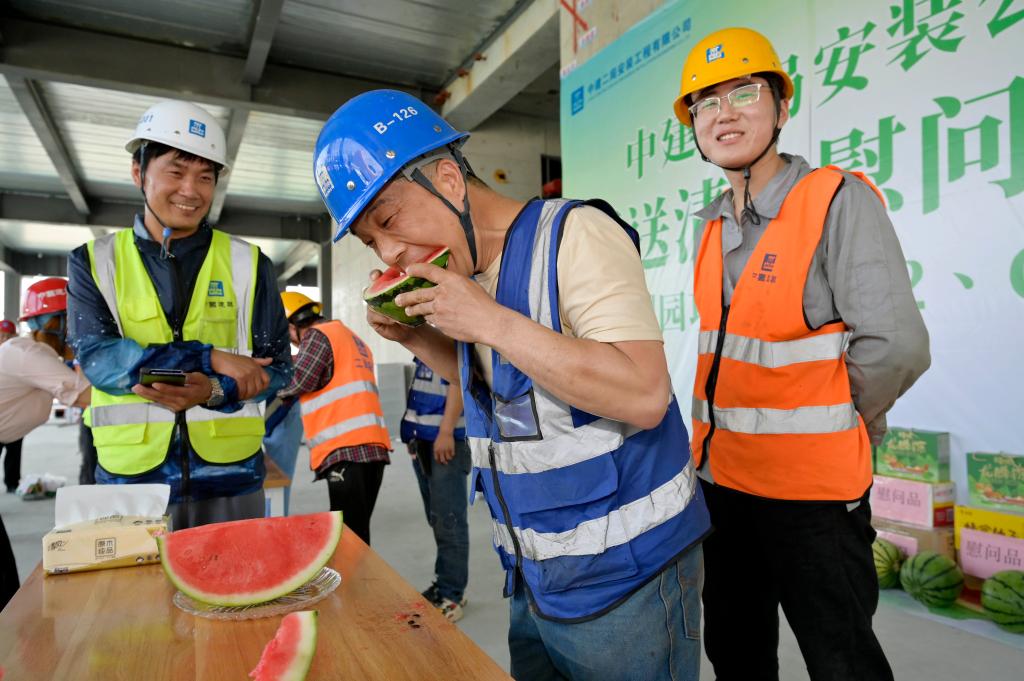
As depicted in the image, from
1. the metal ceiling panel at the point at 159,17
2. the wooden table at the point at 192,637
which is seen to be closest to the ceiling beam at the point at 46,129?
the metal ceiling panel at the point at 159,17

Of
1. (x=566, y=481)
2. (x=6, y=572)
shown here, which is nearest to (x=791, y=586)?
(x=566, y=481)

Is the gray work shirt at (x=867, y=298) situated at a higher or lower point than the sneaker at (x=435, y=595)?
higher

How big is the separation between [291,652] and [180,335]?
4.94 feet

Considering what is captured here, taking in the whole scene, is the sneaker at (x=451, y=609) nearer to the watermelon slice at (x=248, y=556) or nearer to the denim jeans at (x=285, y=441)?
the denim jeans at (x=285, y=441)

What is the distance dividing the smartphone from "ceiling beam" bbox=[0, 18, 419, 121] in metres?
7.50

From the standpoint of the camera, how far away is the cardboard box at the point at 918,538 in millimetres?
3701

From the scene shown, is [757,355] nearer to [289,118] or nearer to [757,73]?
[757,73]

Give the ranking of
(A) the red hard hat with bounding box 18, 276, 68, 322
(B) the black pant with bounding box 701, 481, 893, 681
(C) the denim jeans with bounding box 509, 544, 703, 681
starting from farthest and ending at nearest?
(A) the red hard hat with bounding box 18, 276, 68, 322 → (B) the black pant with bounding box 701, 481, 893, 681 → (C) the denim jeans with bounding box 509, 544, 703, 681

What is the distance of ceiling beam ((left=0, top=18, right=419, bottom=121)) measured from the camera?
7.37 meters

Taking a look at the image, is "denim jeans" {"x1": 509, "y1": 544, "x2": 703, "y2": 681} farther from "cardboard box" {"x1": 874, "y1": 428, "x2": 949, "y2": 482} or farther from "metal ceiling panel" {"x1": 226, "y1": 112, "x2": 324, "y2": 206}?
"metal ceiling panel" {"x1": 226, "y1": 112, "x2": 324, "y2": 206}

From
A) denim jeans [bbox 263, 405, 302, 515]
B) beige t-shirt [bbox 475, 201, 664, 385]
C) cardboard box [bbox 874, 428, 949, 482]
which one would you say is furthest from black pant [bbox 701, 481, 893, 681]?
denim jeans [bbox 263, 405, 302, 515]

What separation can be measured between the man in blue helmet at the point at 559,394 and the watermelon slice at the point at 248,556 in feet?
1.29

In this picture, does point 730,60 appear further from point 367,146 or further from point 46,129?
point 46,129

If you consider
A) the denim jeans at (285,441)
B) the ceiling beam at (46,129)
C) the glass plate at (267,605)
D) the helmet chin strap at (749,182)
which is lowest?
the denim jeans at (285,441)
